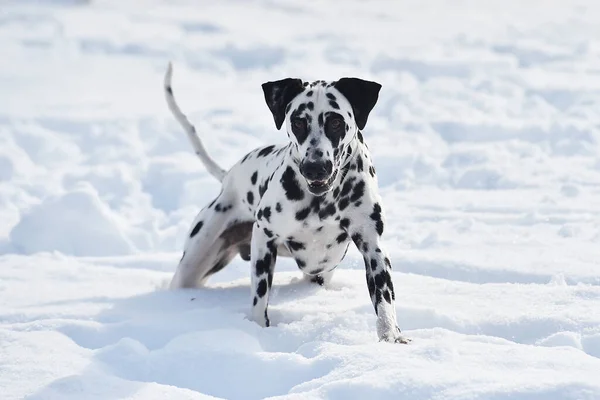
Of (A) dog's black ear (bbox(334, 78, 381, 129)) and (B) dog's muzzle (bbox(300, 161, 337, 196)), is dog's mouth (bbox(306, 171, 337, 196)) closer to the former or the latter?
(B) dog's muzzle (bbox(300, 161, 337, 196))

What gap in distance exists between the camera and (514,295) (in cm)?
511

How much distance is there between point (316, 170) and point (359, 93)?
2.04 feet

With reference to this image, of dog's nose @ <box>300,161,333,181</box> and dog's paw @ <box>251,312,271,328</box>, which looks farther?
dog's paw @ <box>251,312,271,328</box>

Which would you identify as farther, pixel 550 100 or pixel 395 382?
pixel 550 100

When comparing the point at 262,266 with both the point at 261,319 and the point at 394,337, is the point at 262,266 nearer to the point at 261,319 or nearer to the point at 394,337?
the point at 261,319

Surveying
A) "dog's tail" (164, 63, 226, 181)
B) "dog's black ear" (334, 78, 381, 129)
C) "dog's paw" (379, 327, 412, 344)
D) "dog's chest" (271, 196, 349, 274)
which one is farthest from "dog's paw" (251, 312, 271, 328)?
"dog's tail" (164, 63, 226, 181)

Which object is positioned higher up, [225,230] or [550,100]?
[550,100]

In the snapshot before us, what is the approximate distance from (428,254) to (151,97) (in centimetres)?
928

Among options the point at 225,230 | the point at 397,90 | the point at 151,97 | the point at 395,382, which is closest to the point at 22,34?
the point at 151,97

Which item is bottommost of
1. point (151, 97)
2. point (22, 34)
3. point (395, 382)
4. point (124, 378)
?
point (124, 378)

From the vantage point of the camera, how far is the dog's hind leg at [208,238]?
19.1ft

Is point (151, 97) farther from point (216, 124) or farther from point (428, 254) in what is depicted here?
point (428, 254)

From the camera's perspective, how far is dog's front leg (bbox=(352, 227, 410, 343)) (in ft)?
14.0

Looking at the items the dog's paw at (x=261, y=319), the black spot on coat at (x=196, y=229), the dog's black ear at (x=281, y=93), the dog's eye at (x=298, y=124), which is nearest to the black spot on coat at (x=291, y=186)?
the dog's black ear at (x=281, y=93)
